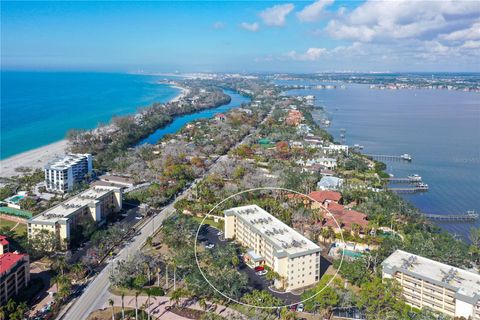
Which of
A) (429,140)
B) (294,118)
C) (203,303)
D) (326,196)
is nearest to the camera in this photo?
(203,303)

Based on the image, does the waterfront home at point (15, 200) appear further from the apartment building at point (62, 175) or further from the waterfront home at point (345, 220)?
the waterfront home at point (345, 220)

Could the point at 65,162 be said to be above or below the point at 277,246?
above

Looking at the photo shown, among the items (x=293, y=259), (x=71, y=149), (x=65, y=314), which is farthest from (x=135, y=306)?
(x=71, y=149)

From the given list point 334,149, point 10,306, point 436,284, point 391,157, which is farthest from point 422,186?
point 10,306

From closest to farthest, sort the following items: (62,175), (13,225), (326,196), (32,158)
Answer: (13,225), (326,196), (62,175), (32,158)

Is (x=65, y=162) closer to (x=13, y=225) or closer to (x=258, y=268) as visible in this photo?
(x=13, y=225)

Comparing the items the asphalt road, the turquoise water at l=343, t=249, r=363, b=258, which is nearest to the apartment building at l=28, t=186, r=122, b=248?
the asphalt road

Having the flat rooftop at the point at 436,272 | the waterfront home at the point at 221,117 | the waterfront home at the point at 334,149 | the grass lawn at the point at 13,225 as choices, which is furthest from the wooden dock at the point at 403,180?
the waterfront home at the point at 221,117

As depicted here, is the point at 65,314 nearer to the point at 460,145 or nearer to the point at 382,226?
the point at 382,226
